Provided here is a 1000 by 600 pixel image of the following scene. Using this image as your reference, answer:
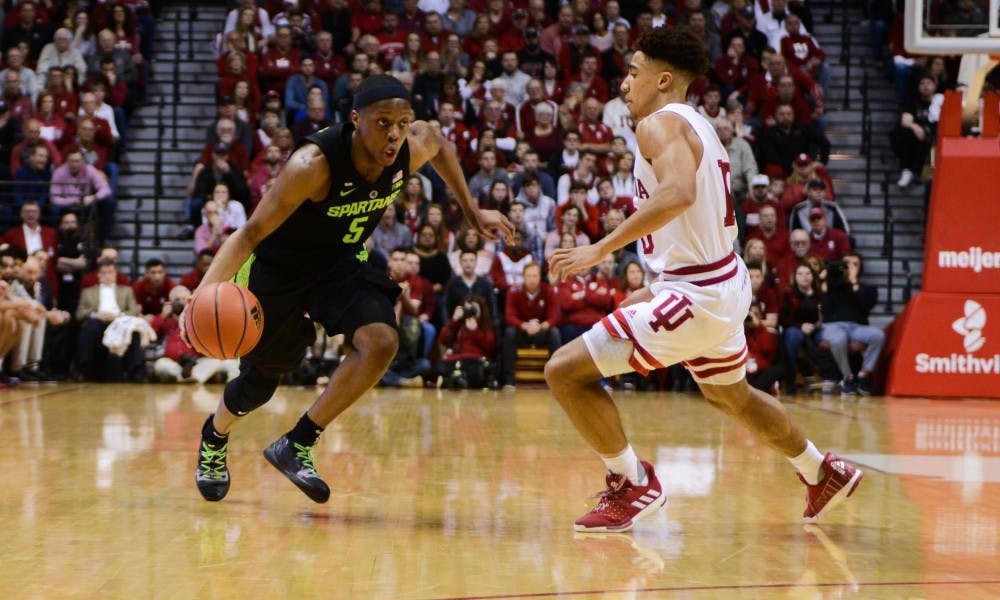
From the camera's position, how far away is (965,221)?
12039 mm

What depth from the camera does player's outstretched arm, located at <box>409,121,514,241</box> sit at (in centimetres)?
570

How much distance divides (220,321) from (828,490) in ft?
8.36

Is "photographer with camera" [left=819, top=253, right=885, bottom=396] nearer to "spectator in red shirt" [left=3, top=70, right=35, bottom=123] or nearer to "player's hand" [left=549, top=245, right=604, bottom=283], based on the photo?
"player's hand" [left=549, top=245, right=604, bottom=283]

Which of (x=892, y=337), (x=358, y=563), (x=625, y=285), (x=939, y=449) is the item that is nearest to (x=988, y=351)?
(x=892, y=337)

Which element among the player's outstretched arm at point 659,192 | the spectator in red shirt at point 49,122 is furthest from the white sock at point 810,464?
the spectator in red shirt at point 49,122

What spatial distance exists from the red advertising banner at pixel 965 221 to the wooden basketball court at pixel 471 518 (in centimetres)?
339

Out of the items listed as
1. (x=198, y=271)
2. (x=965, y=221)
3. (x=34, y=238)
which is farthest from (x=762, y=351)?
(x=34, y=238)

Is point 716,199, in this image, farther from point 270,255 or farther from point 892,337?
point 892,337

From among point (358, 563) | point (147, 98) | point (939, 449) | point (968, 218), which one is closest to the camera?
point (358, 563)

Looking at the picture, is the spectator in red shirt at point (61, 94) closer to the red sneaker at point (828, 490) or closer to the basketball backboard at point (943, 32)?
the basketball backboard at point (943, 32)

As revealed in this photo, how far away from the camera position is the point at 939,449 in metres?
7.96

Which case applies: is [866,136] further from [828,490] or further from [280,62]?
[828,490]

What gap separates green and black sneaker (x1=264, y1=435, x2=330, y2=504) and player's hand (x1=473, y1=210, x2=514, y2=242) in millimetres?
1298

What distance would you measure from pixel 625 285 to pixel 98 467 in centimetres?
750
